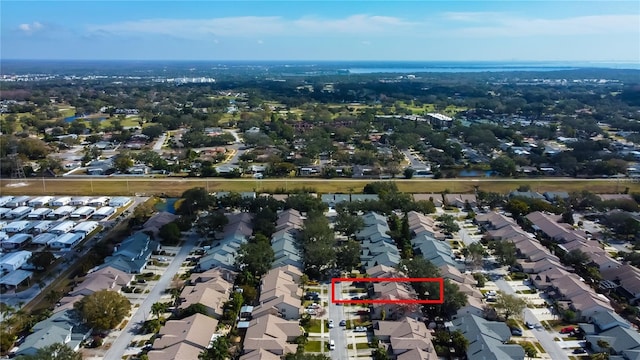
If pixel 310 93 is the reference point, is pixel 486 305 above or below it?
below

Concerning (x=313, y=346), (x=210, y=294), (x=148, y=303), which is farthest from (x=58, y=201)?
(x=313, y=346)

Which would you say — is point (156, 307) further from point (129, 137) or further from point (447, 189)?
point (129, 137)

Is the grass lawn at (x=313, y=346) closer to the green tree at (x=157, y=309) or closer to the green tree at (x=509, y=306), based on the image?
the green tree at (x=157, y=309)

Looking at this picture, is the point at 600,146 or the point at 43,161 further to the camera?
the point at 600,146

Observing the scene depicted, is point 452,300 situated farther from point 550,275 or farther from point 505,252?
point 550,275

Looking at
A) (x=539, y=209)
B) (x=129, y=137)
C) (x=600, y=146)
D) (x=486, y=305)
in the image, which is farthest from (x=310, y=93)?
(x=486, y=305)

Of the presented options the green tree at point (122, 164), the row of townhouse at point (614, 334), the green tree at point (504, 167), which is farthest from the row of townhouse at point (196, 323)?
the green tree at point (504, 167)
